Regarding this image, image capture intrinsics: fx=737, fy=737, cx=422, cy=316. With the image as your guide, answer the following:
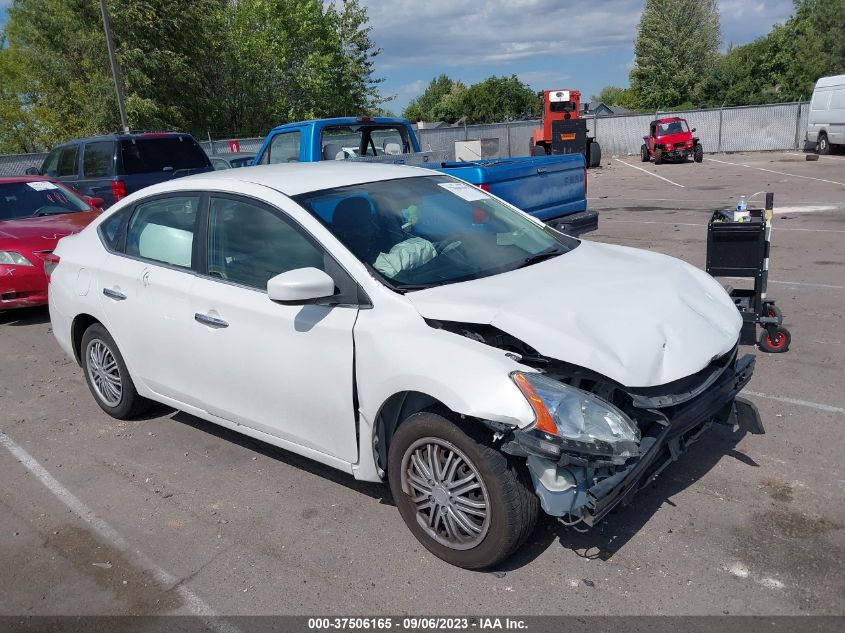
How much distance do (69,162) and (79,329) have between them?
843 cm

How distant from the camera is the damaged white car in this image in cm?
308

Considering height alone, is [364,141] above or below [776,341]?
above

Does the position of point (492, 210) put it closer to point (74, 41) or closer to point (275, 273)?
point (275, 273)

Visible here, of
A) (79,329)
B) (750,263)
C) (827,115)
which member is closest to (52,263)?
(79,329)

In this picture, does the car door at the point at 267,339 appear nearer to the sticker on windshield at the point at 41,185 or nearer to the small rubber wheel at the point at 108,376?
the small rubber wheel at the point at 108,376

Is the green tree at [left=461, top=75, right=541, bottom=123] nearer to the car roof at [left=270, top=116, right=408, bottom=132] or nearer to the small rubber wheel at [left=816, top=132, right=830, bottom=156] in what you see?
the small rubber wheel at [left=816, top=132, right=830, bottom=156]

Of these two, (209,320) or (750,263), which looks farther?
(750,263)

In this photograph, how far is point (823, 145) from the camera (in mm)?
27719

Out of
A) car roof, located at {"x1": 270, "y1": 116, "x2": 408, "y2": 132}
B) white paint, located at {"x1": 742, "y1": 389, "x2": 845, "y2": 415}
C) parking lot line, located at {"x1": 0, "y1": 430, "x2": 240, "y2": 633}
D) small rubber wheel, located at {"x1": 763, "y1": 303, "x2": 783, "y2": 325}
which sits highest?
car roof, located at {"x1": 270, "y1": 116, "x2": 408, "y2": 132}

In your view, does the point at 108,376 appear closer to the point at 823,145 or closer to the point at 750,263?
the point at 750,263

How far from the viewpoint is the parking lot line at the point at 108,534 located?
10.5 feet

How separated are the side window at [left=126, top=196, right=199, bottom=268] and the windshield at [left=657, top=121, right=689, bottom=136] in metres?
28.0

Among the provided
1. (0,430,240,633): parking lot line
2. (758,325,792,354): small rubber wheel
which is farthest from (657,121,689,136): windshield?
(0,430,240,633): parking lot line

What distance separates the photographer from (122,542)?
378 cm
